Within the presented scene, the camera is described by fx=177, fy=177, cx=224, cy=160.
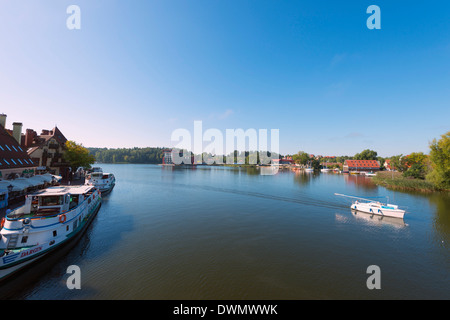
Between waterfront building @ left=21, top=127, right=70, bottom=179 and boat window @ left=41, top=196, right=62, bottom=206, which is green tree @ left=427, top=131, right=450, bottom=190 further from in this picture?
waterfront building @ left=21, top=127, right=70, bottom=179

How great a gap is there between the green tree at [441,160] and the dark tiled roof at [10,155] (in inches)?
3609

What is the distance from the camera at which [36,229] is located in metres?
13.7

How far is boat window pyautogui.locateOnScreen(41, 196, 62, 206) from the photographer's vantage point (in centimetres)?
1648

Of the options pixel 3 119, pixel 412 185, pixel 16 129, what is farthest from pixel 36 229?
pixel 412 185

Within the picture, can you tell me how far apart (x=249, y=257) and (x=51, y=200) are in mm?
19309

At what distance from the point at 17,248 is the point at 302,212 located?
109 ft

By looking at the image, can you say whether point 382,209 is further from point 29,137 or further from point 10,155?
point 29,137

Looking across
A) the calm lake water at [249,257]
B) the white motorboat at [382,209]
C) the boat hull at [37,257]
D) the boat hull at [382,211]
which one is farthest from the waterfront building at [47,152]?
the white motorboat at [382,209]

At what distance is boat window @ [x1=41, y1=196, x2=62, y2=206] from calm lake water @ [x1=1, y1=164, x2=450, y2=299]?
4631 mm

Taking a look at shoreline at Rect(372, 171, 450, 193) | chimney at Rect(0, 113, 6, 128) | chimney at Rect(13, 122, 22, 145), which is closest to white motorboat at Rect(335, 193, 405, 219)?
shoreline at Rect(372, 171, 450, 193)
